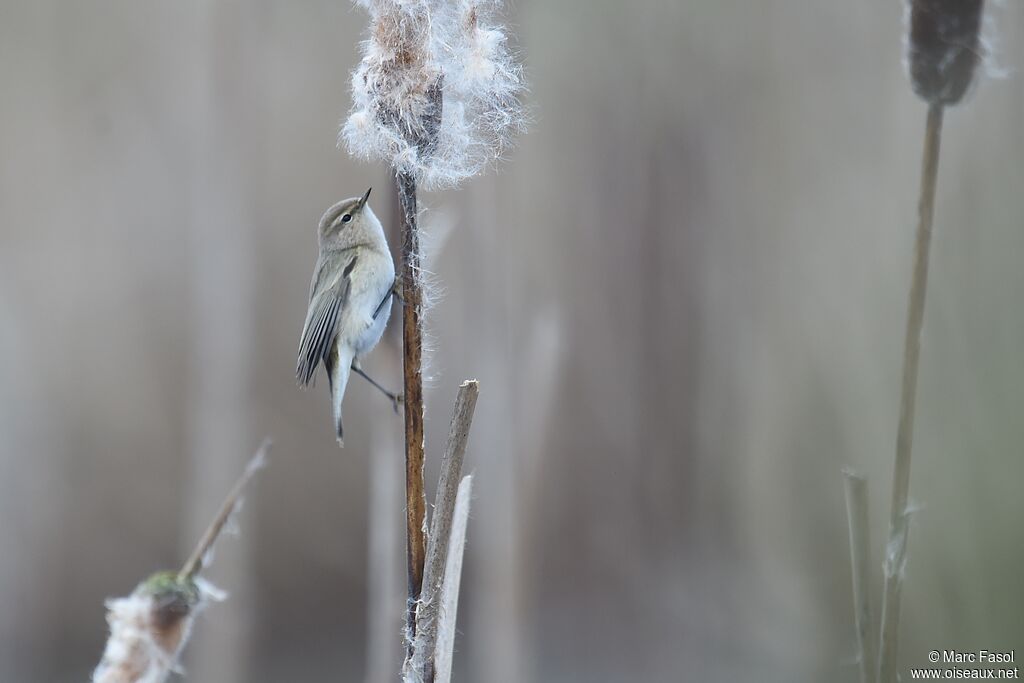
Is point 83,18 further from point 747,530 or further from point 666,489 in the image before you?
point 747,530

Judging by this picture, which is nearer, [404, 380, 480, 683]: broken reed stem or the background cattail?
[404, 380, 480, 683]: broken reed stem

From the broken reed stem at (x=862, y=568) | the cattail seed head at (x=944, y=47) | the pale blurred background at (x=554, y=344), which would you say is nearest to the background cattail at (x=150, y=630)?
the pale blurred background at (x=554, y=344)

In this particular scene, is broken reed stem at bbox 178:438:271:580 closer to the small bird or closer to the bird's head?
the small bird

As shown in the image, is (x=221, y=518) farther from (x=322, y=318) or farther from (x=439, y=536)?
(x=322, y=318)

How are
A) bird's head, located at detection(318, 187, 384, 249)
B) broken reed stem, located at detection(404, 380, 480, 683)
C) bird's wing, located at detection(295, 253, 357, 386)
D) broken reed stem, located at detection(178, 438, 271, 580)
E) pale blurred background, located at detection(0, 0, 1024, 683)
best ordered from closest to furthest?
broken reed stem, located at detection(404, 380, 480, 683) → broken reed stem, located at detection(178, 438, 271, 580) → bird's wing, located at detection(295, 253, 357, 386) → bird's head, located at detection(318, 187, 384, 249) → pale blurred background, located at detection(0, 0, 1024, 683)

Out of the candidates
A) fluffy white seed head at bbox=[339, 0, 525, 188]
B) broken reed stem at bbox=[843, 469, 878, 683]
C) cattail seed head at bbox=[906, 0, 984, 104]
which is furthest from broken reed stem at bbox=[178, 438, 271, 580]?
cattail seed head at bbox=[906, 0, 984, 104]

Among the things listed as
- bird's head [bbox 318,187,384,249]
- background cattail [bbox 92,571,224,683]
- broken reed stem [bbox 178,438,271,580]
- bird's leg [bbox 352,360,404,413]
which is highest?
bird's head [bbox 318,187,384,249]

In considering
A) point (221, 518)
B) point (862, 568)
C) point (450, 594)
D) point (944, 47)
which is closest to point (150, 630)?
point (221, 518)
